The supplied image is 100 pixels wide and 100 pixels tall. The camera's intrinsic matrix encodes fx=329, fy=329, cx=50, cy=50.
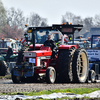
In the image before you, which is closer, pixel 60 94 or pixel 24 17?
pixel 60 94

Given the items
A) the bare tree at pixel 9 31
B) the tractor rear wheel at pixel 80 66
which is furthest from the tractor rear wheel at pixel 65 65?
the bare tree at pixel 9 31

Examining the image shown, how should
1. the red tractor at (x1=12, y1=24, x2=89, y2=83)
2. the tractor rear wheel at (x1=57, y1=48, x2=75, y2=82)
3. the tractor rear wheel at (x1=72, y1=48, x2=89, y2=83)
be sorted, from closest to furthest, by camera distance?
1. the red tractor at (x1=12, y1=24, x2=89, y2=83)
2. the tractor rear wheel at (x1=57, y1=48, x2=75, y2=82)
3. the tractor rear wheel at (x1=72, y1=48, x2=89, y2=83)

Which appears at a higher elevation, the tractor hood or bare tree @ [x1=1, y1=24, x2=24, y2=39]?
bare tree @ [x1=1, y1=24, x2=24, y2=39]

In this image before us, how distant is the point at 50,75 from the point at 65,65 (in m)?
0.87

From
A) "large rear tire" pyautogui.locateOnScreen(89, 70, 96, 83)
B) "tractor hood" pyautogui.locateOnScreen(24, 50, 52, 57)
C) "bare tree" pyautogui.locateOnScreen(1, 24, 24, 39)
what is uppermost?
"bare tree" pyautogui.locateOnScreen(1, 24, 24, 39)

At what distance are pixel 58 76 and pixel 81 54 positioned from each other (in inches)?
62.5

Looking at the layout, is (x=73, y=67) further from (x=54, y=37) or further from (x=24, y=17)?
(x=24, y=17)

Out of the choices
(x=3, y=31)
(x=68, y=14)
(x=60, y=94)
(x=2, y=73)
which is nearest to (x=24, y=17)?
(x=3, y=31)

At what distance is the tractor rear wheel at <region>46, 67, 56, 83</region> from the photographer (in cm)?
1315

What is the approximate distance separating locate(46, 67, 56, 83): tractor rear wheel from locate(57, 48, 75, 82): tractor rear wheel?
0.45 m

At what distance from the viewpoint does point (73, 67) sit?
13945 millimetres

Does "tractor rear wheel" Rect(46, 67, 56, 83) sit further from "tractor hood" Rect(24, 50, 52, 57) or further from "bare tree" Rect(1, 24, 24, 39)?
"bare tree" Rect(1, 24, 24, 39)

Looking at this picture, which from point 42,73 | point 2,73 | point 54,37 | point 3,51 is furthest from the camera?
point 3,51

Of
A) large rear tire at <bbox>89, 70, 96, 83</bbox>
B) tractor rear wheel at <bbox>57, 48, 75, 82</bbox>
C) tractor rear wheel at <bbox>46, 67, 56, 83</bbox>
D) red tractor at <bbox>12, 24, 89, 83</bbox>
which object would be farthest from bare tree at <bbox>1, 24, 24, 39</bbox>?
tractor rear wheel at <bbox>46, 67, 56, 83</bbox>
